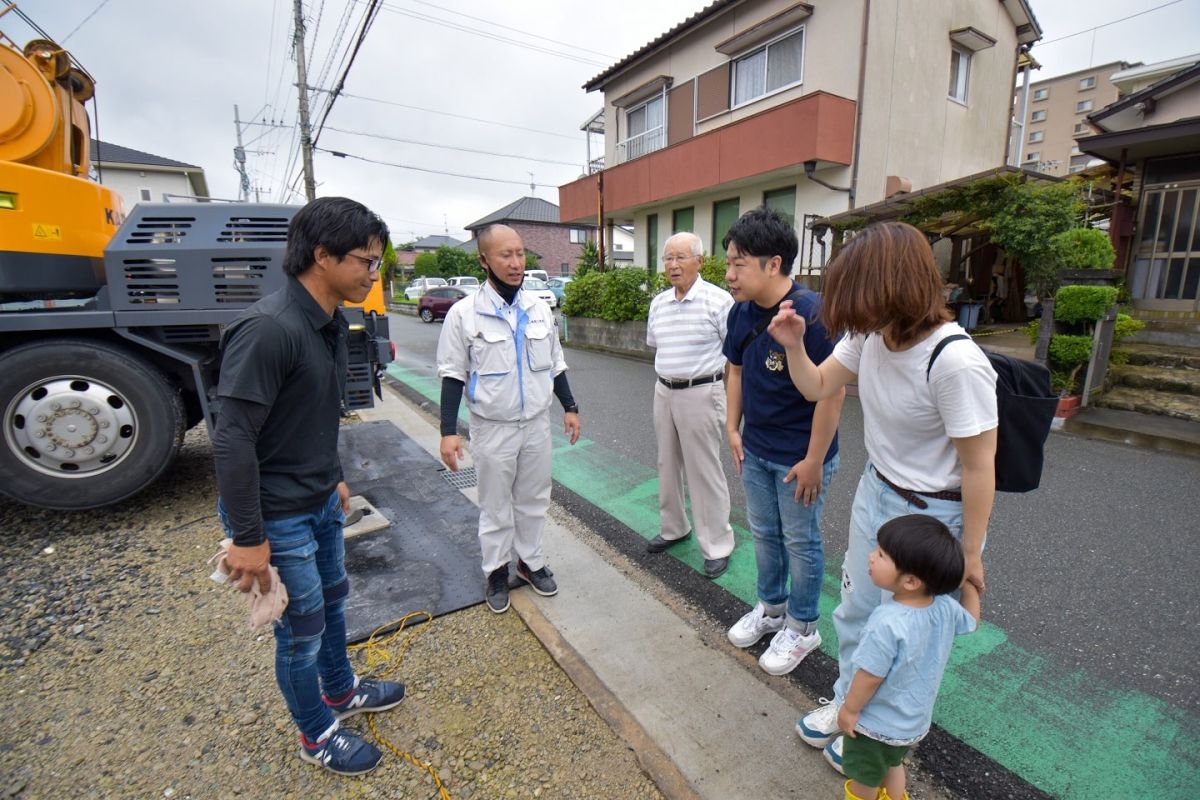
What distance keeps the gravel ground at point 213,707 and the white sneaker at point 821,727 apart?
0.58m

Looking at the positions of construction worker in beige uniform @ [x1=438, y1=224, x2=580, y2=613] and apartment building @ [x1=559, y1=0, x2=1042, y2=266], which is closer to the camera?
construction worker in beige uniform @ [x1=438, y1=224, x2=580, y2=613]

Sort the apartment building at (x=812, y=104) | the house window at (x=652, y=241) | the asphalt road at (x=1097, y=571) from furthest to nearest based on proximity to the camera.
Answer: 1. the house window at (x=652, y=241)
2. the apartment building at (x=812, y=104)
3. the asphalt road at (x=1097, y=571)

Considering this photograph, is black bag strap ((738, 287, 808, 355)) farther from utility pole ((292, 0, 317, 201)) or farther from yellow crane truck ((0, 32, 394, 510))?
utility pole ((292, 0, 317, 201))

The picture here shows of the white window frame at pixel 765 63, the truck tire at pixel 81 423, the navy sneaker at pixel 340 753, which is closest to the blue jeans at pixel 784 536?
the navy sneaker at pixel 340 753

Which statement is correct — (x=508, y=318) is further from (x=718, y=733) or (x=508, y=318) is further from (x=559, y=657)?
(x=718, y=733)

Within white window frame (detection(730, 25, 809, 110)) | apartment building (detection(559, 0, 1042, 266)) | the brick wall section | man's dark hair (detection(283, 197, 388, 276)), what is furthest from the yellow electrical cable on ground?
the brick wall section

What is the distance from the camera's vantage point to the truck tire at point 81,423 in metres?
3.45

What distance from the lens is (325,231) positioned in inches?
64.6

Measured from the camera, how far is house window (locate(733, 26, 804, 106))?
1088cm

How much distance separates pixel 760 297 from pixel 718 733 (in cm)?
161

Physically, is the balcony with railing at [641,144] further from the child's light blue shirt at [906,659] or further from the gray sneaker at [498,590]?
the child's light blue shirt at [906,659]

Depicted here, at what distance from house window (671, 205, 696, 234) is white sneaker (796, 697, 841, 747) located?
12462 millimetres

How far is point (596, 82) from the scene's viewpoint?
617 inches

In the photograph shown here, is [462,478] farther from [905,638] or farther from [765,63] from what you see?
[765,63]
